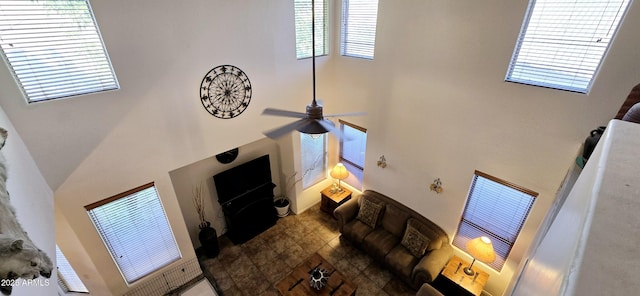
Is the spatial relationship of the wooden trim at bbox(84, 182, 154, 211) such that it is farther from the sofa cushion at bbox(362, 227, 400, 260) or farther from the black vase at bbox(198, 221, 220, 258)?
the sofa cushion at bbox(362, 227, 400, 260)

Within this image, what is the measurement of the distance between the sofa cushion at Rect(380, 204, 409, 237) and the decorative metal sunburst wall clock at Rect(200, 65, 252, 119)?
3.36m

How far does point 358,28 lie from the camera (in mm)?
5090

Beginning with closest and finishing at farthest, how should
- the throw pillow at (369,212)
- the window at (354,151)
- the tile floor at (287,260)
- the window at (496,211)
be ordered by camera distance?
the window at (496,211)
the tile floor at (287,260)
the throw pillow at (369,212)
the window at (354,151)

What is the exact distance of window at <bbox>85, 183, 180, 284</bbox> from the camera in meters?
3.89

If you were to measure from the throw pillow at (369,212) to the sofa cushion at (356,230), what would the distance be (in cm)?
9

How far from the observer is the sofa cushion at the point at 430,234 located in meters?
4.86

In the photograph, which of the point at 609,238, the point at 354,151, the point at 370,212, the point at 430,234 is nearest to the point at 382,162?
the point at 354,151

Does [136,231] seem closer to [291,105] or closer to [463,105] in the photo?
[291,105]

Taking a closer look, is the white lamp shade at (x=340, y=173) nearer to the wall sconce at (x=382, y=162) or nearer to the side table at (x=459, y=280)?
the wall sconce at (x=382, y=162)

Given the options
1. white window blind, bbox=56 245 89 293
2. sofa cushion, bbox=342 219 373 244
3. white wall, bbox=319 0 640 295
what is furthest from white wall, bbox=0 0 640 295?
sofa cushion, bbox=342 219 373 244

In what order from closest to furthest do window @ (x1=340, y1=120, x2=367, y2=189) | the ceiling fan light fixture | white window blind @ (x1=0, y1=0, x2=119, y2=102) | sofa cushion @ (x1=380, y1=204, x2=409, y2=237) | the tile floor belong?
the ceiling fan light fixture
white window blind @ (x1=0, y1=0, x2=119, y2=102)
the tile floor
sofa cushion @ (x1=380, y1=204, x2=409, y2=237)
window @ (x1=340, y1=120, x2=367, y2=189)

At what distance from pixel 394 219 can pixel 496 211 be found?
175 centimetres

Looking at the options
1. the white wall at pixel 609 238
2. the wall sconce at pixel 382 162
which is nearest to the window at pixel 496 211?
the wall sconce at pixel 382 162

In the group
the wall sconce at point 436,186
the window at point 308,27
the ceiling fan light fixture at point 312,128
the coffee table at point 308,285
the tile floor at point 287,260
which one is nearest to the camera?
the ceiling fan light fixture at point 312,128
